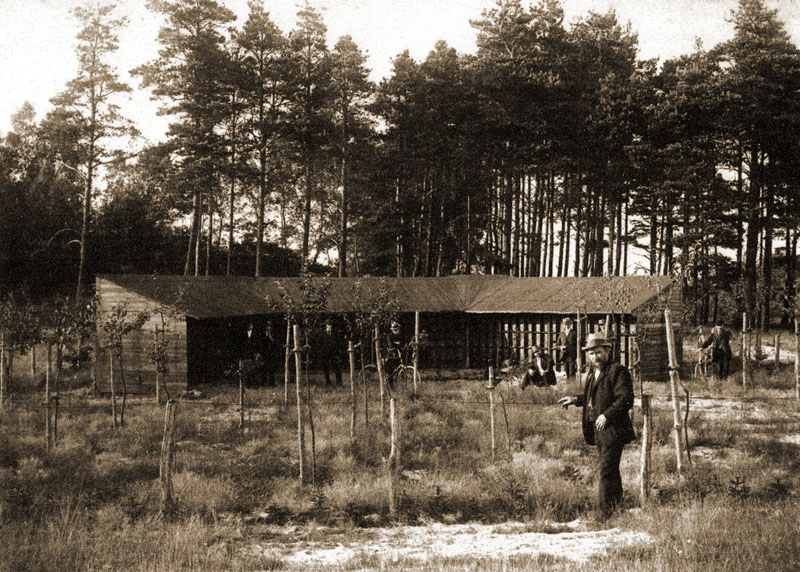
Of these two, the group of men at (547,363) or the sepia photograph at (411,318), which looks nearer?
the sepia photograph at (411,318)

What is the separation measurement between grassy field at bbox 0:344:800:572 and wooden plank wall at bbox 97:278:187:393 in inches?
115

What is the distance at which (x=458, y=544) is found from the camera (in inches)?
340

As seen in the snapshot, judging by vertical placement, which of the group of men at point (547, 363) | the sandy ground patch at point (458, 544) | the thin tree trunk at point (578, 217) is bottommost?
the sandy ground patch at point (458, 544)

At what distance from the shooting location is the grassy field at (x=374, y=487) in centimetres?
774

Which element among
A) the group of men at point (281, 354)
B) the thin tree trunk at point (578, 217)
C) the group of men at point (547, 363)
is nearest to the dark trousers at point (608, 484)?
the group of men at point (281, 354)

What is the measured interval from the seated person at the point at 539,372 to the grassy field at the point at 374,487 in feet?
5.23

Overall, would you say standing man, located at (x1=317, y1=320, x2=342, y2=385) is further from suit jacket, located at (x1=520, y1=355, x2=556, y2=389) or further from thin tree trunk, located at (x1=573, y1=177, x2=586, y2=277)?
thin tree trunk, located at (x1=573, y1=177, x2=586, y2=277)

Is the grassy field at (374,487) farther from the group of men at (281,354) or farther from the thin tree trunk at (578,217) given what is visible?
the thin tree trunk at (578,217)

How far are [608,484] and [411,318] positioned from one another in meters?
18.2

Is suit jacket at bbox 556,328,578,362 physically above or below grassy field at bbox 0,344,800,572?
above

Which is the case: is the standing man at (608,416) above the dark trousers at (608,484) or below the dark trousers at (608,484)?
above

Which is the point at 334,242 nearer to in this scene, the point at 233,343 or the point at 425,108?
the point at 425,108

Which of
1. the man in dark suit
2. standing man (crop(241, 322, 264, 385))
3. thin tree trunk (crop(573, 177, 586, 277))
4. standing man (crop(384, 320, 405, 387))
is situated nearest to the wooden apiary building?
standing man (crop(241, 322, 264, 385))

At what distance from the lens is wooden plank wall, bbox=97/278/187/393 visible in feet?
70.8
